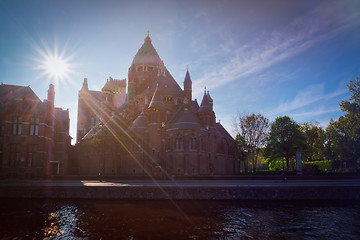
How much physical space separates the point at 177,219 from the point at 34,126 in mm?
36758

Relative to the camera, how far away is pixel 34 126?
44375 mm

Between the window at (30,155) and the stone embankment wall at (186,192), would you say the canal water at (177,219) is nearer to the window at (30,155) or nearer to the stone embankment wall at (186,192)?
the stone embankment wall at (186,192)

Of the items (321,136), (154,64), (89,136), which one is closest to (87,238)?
(89,136)

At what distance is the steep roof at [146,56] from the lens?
75.1 metres

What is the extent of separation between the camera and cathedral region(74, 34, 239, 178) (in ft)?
160

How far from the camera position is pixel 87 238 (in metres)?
15.2

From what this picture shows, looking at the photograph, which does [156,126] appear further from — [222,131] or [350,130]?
[350,130]

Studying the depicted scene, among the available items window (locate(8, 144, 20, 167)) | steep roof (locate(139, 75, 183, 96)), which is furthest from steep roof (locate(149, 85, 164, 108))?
window (locate(8, 144, 20, 167))

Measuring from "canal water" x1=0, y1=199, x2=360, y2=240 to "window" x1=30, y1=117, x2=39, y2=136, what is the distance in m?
20.5

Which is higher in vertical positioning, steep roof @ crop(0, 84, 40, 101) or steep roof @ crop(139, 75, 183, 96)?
steep roof @ crop(139, 75, 183, 96)

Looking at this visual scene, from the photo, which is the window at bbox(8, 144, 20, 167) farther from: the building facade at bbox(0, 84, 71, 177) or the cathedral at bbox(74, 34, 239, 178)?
the cathedral at bbox(74, 34, 239, 178)

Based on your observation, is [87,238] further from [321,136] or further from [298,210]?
[321,136]

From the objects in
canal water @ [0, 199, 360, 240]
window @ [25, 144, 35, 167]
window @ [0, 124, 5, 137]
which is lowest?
canal water @ [0, 199, 360, 240]

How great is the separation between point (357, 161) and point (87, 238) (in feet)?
192
